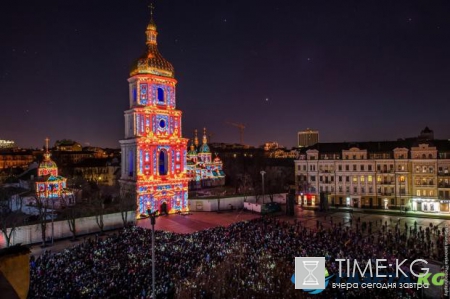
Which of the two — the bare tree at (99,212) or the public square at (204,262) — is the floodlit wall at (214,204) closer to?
the bare tree at (99,212)

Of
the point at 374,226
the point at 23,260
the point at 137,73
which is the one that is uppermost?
the point at 137,73

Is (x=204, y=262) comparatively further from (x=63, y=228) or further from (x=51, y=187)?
(x=51, y=187)

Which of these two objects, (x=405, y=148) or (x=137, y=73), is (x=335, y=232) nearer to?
(x=405, y=148)

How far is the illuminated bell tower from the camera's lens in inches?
1885

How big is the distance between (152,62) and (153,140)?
11919 mm

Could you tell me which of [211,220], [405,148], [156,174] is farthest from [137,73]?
[405,148]

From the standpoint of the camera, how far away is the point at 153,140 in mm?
48781

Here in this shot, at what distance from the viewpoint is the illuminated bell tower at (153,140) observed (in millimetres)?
47875

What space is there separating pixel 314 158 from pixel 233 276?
46.3 metres

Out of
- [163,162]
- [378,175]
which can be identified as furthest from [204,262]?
[378,175]


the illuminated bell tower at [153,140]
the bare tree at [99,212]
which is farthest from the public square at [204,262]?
the illuminated bell tower at [153,140]

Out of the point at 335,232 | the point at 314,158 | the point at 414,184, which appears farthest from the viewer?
the point at 314,158

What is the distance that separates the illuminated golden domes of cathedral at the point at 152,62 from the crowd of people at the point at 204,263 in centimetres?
2549

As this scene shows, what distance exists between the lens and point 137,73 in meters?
49.4
